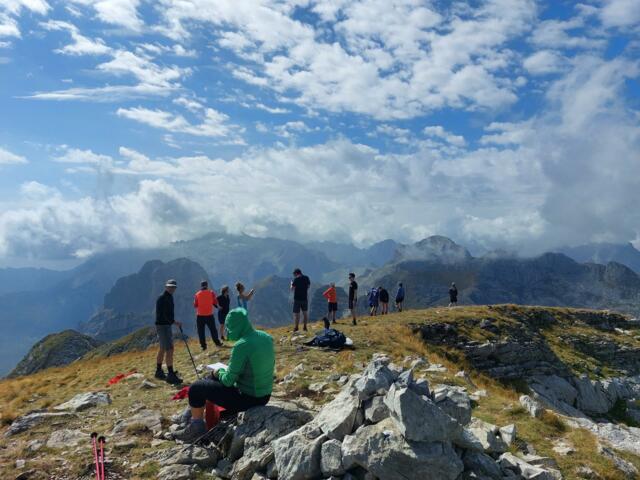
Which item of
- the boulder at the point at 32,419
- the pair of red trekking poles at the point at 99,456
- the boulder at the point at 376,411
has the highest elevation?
the boulder at the point at 376,411

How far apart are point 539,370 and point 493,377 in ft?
23.0

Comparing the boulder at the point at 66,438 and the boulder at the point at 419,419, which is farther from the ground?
the boulder at the point at 419,419

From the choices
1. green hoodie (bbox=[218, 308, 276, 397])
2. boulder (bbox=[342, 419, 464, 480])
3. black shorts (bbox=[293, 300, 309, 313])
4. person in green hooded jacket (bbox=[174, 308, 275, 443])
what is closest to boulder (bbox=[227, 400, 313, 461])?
person in green hooded jacket (bbox=[174, 308, 275, 443])

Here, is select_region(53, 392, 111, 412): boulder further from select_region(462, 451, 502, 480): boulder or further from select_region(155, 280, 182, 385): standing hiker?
select_region(462, 451, 502, 480): boulder

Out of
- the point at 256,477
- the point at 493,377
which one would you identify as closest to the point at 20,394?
the point at 256,477

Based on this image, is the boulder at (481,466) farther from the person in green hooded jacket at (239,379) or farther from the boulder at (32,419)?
the boulder at (32,419)

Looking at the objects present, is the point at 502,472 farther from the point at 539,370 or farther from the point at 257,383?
the point at 539,370

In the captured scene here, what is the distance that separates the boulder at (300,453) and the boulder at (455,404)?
293cm

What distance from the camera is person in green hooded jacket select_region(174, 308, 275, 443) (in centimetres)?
1028

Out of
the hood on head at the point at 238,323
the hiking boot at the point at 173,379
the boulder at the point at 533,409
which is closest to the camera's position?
the hood on head at the point at 238,323

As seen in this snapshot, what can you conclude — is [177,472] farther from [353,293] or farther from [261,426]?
[353,293]

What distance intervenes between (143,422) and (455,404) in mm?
8564

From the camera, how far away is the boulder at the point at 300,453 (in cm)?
831

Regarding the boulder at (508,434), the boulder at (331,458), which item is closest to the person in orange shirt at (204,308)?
the boulder at (331,458)
